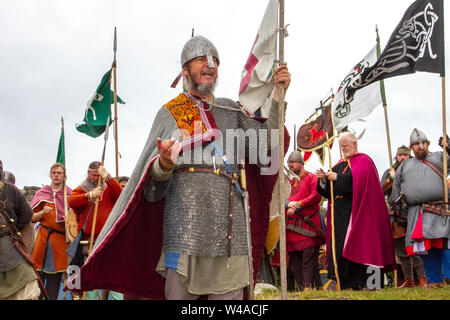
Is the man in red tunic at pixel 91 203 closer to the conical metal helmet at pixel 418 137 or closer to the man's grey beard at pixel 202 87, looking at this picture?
the man's grey beard at pixel 202 87

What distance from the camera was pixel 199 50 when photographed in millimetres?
3893

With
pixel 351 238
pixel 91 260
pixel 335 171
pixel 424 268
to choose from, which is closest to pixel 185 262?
pixel 91 260

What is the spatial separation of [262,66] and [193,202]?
1133 mm

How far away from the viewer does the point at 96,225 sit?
7.57 m

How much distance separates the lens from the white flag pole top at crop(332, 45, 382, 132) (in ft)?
25.9

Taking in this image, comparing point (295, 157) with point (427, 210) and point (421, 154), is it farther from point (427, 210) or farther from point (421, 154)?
point (427, 210)

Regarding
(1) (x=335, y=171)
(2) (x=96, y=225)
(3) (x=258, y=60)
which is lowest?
(2) (x=96, y=225)

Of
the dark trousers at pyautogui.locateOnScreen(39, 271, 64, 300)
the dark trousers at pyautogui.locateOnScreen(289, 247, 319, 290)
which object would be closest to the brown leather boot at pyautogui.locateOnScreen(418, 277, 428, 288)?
the dark trousers at pyautogui.locateOnScreen(289, 247, 319, 290)

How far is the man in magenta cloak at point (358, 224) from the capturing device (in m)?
6.92

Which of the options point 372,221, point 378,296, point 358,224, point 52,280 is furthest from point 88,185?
point 378,296

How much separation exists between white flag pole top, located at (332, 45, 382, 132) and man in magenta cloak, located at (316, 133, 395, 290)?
70cm

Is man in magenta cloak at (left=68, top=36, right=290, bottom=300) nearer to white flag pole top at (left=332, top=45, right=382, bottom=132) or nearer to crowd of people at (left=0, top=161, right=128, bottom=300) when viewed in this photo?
crowd of people at (left=0, top=161, right=128, bottom=300)
